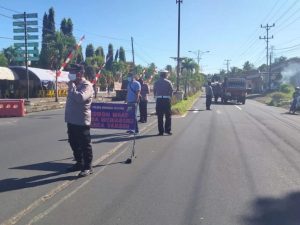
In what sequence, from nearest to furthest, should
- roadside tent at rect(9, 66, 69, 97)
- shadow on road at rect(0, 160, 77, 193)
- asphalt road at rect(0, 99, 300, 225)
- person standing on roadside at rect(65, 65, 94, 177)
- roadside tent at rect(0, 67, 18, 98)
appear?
asphalt road at rect(0, 99, 300, 225) → shadow on road at rect(0, 160, 77, 193) → person standing on roadside at rect(65, 65, 94, 177) → roadside tent at rect(0, 67, 18, 98) → roadside tent at rect(9, 66, 69, 97)

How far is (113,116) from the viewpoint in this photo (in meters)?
9.04

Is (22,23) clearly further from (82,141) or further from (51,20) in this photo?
(51,20)

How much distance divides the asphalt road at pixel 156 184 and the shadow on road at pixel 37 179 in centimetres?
1

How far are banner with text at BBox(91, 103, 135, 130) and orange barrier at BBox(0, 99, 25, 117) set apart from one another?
13291 millimetres

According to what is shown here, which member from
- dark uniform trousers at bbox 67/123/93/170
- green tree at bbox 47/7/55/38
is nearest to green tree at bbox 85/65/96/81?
dark uniform trousers at bbox 67/123/93/170

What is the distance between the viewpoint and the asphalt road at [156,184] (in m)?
5.38

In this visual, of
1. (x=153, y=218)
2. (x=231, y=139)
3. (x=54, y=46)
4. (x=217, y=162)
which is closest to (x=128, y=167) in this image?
(x=217, y=162)

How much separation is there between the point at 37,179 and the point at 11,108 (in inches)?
591

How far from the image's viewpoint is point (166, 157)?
9297 millimetres

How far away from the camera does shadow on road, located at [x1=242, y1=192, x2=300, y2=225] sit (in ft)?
17.1

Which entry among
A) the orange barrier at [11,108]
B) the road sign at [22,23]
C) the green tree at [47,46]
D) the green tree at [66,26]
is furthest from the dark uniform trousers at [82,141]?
the green tree at [66,26]

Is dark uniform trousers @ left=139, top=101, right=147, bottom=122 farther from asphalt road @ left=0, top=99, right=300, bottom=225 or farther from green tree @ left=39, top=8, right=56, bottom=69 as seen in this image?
green tree @ left=39, top=8, right=56, bottom=69

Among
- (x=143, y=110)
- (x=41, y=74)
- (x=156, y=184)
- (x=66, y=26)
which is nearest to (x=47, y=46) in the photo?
(x=41, y=74)

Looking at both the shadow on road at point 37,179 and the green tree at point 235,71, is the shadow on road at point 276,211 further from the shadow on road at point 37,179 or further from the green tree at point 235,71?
the green tree at point 235,71
